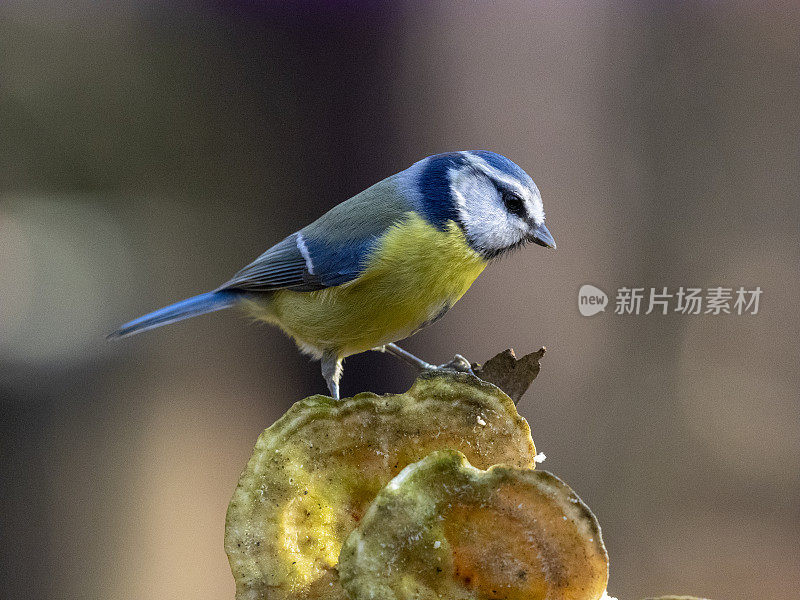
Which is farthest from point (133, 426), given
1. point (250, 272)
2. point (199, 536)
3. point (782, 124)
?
point (782, 124)

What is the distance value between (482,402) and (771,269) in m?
1.36

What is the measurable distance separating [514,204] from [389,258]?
15 cm

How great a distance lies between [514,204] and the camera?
2.21ft

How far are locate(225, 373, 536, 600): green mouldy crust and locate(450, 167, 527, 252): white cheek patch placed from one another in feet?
0.74

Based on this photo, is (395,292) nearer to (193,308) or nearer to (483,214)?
(483,214)

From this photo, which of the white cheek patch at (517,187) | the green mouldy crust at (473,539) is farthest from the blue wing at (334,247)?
the green mouldy crust at (473,539)

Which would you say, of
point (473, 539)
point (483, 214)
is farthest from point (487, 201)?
point (473, 539)

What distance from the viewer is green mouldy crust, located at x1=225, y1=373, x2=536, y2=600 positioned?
0.46 metres

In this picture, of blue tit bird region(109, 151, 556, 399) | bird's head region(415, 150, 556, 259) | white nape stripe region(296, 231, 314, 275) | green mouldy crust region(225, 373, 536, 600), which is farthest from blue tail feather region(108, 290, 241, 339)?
green mouldy crust region(225, 373, 536, 600)

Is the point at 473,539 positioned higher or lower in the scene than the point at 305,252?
lower

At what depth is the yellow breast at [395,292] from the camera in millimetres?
717

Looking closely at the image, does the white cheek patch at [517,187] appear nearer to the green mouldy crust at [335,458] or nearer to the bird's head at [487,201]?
the bird's head at [487,201]

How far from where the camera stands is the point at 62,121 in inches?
49.1

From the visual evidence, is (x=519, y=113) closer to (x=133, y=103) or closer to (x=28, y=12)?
(x=133, y=103)
